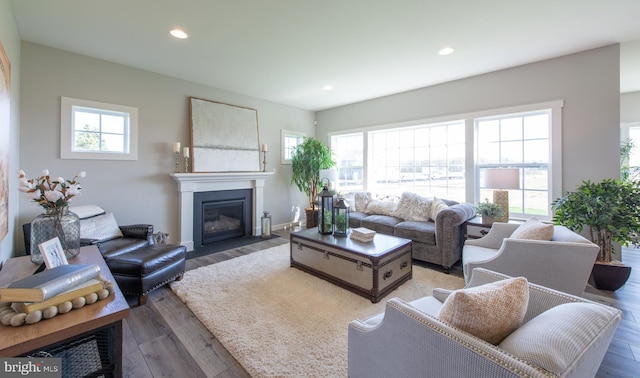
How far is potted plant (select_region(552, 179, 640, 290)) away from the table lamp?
1.75ft

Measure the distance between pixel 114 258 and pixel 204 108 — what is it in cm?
274

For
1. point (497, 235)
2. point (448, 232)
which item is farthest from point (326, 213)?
point (497, 235)

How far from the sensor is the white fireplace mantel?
4105mm

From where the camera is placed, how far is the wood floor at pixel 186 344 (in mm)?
1685

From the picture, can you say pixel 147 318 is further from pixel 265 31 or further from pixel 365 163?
pixel 365 163

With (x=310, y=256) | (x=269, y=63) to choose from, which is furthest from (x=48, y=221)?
(x=269, y=63)

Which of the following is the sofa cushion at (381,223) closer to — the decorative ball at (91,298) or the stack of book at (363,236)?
the stack of book at (363,236)

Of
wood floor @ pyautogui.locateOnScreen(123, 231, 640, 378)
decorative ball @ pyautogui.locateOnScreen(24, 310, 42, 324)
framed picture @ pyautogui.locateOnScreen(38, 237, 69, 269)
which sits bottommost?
wood floor @ pyautogui.locateOnScreen(123, 231, 640, 378)

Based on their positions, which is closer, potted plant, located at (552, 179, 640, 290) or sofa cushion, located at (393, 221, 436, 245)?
potted plant, located at (552, 179, 640, 290)

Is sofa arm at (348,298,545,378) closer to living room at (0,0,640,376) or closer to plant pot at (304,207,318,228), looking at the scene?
living room at (0,0,640,376)

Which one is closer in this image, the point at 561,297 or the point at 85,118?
the point at 561,297

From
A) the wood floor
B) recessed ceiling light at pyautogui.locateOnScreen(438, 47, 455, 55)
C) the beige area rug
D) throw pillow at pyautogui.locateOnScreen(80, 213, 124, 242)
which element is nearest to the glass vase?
the wood floor

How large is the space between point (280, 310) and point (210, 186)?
2.81m

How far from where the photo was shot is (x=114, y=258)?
8.32 feet
